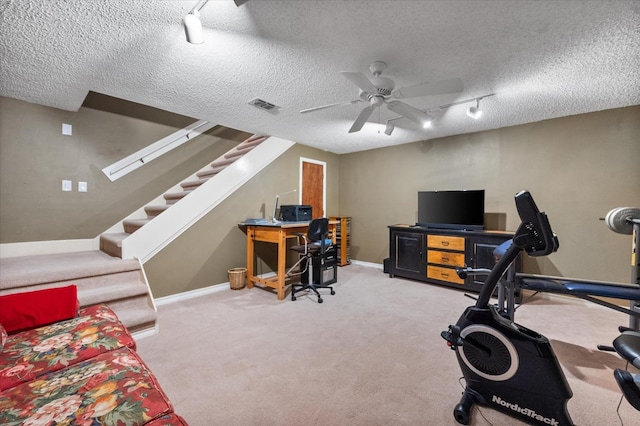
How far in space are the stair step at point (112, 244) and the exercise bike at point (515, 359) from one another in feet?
10.6

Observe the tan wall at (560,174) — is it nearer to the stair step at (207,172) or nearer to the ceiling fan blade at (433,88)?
the ceiling fan blade at (433,88)

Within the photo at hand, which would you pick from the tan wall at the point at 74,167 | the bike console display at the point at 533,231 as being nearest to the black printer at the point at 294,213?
the tan wall at the point at 74,167

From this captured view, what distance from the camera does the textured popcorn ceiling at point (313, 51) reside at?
1630 mm

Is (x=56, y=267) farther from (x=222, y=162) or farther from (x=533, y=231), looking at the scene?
(x=533, y=231)

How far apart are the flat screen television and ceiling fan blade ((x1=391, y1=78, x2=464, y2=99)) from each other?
2253 mm

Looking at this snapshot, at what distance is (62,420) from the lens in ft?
2.92

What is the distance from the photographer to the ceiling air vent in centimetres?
299

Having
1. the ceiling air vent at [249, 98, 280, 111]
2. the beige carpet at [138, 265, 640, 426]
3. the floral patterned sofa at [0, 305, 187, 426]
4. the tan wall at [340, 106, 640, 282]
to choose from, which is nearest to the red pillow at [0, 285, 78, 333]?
the floral patterned sofa at [0, 305, 187, 426]

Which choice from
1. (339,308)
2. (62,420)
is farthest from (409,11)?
(339,308)

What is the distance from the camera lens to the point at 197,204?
353 centimetres

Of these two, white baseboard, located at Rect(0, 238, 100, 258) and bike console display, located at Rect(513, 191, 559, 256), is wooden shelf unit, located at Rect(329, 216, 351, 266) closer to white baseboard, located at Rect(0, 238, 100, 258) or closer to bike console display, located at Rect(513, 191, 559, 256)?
white baseboard, located at Rect(0, 238, 100, 258)

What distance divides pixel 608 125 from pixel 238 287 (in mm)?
5245

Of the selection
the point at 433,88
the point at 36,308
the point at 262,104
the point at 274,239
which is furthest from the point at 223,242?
the point at 433,88

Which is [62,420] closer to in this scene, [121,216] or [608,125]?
[121,216]
